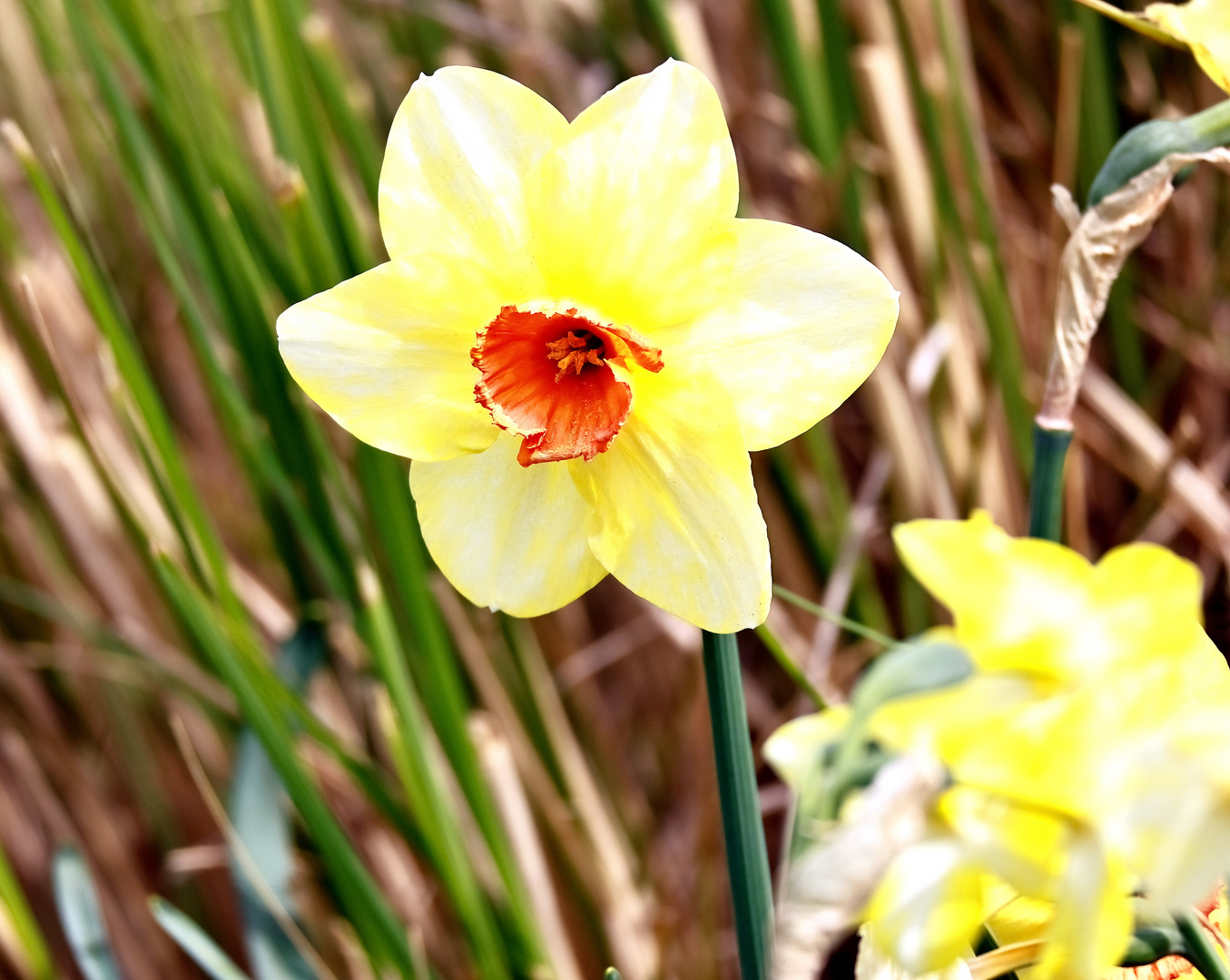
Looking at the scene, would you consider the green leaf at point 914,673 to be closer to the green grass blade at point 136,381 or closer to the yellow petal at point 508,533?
the yellow petal at point 508,533

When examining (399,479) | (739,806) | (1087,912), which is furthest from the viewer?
(399,479)

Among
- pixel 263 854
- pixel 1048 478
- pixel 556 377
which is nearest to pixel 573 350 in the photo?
pixel 556 377

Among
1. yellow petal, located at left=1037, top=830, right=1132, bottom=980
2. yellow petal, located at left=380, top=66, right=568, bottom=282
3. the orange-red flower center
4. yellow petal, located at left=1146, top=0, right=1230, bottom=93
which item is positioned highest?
yellow petal, located at left=380, top=66, right=568, bottom=282

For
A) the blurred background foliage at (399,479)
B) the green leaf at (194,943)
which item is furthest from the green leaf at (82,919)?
the green leaf at (194,943)

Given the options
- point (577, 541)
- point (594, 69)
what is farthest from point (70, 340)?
point (577, 541)

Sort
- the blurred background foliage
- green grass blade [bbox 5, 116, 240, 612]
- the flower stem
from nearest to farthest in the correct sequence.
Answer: the flower stem → green grass blade [bbox 5, 116, 240, 612] → the blurred background foliage

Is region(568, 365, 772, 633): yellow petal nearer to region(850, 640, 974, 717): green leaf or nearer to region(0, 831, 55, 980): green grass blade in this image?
region(850, 640, 974, 717): green leaf

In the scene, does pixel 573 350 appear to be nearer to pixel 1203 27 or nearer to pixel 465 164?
pixel 465 164

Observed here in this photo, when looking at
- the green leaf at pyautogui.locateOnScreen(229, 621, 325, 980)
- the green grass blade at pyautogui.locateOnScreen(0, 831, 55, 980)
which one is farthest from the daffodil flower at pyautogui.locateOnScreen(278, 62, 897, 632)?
the green grass blade at pyautogui.locateOnScreen(0, 831, 55, 980)

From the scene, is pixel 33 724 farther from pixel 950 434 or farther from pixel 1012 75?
pixel 1012 75
